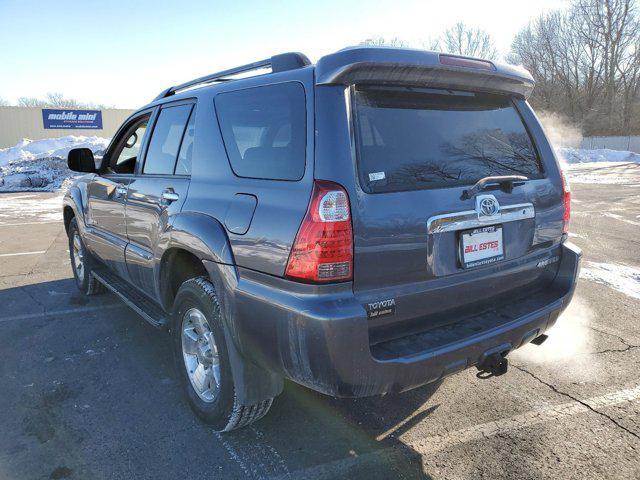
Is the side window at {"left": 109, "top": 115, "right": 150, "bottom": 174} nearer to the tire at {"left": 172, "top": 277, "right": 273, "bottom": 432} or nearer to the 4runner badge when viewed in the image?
the tire at {"left": 172, "top": 277, "right": 273, "bottom": 432}

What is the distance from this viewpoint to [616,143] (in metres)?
41.0

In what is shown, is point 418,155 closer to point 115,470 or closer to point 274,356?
point 274,356

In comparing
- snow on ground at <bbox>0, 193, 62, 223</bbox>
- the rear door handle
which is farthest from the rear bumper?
snow on ground at <bbox>0, 193, 62, 223</bbox>

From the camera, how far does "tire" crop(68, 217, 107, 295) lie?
495 centimetres

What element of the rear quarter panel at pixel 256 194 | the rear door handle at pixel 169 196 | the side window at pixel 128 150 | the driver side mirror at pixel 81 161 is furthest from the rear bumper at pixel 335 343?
the driver side mirror at pixel 81 161

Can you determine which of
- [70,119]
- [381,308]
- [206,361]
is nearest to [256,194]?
[381,308]

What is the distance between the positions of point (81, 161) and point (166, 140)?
1.53 meters

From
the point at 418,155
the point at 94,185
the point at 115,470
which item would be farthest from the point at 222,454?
the point at 94,185

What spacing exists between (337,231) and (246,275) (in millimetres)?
552

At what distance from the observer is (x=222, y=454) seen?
2.58 m

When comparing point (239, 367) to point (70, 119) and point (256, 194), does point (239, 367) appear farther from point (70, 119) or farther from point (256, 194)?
point (70, 119)

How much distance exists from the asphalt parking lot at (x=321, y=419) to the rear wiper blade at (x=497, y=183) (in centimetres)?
139

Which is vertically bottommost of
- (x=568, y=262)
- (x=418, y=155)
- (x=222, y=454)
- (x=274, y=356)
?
(x=222, y=454)

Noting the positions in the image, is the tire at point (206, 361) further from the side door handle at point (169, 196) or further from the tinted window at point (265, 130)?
the tinted window at point (265, 130)
